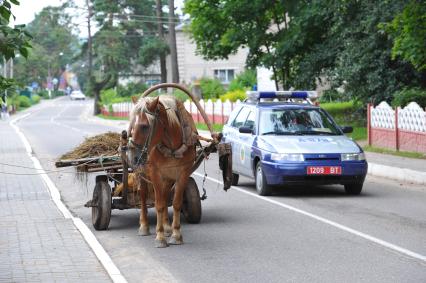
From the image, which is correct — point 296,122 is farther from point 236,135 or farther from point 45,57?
point 45,57

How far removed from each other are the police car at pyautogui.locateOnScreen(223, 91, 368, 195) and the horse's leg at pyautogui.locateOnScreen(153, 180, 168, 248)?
492cm

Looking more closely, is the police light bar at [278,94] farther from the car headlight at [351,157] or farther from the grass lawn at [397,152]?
the grass lawn at [397,152]

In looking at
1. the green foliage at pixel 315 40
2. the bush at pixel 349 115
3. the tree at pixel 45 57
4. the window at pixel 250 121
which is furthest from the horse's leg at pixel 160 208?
the tree at pixel 45 57

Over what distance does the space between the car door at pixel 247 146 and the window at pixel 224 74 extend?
70.7 m

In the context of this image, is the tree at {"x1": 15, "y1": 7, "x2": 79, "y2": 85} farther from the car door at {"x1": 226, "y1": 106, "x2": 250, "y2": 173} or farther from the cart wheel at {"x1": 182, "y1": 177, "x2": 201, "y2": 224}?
the cart wheel at {"x1": 182, "y1": 177, "x2": 201, "y2": 224}

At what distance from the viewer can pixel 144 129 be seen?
10.4m

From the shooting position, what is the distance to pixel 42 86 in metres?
176

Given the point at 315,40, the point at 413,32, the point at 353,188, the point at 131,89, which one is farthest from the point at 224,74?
the point at 353,188

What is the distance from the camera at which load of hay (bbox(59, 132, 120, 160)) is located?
13.0 metres

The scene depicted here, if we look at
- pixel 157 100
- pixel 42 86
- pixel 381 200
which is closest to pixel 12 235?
pixel 157 100

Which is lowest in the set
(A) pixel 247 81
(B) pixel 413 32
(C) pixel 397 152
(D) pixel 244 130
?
(C) pixel 397 152

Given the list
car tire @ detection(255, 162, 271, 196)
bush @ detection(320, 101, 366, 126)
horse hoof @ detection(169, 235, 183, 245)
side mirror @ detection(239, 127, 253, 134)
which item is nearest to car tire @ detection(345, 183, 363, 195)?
car tire @ detection(255, 162, 271, 196)

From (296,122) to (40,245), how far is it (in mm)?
7134

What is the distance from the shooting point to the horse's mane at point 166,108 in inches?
410
